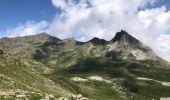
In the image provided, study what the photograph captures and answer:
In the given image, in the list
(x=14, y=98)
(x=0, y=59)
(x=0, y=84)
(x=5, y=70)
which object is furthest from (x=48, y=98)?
(x=0, y=59)

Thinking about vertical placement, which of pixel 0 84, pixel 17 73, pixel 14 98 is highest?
pixel 17 73

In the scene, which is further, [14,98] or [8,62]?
[8,62]

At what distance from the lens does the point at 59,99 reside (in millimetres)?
44031

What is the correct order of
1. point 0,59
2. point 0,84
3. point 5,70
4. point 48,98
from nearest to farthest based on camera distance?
point 48,98 < point 0,84 < point 5,70 < point 0,59

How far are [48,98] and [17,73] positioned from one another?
58.1 metres

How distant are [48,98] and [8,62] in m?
65.1

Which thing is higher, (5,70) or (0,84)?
(5,70)

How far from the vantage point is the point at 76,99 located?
44.0m

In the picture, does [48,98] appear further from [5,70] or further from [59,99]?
[5,70]

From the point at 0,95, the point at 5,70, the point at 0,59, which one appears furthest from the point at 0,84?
the point at 0,59

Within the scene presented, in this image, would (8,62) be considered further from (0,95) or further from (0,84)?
(0,95)

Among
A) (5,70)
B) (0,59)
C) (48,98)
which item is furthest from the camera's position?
(0,59)

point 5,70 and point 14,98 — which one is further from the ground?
point 5,70

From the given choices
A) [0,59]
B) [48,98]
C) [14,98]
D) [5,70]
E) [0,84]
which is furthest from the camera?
[0,59]
